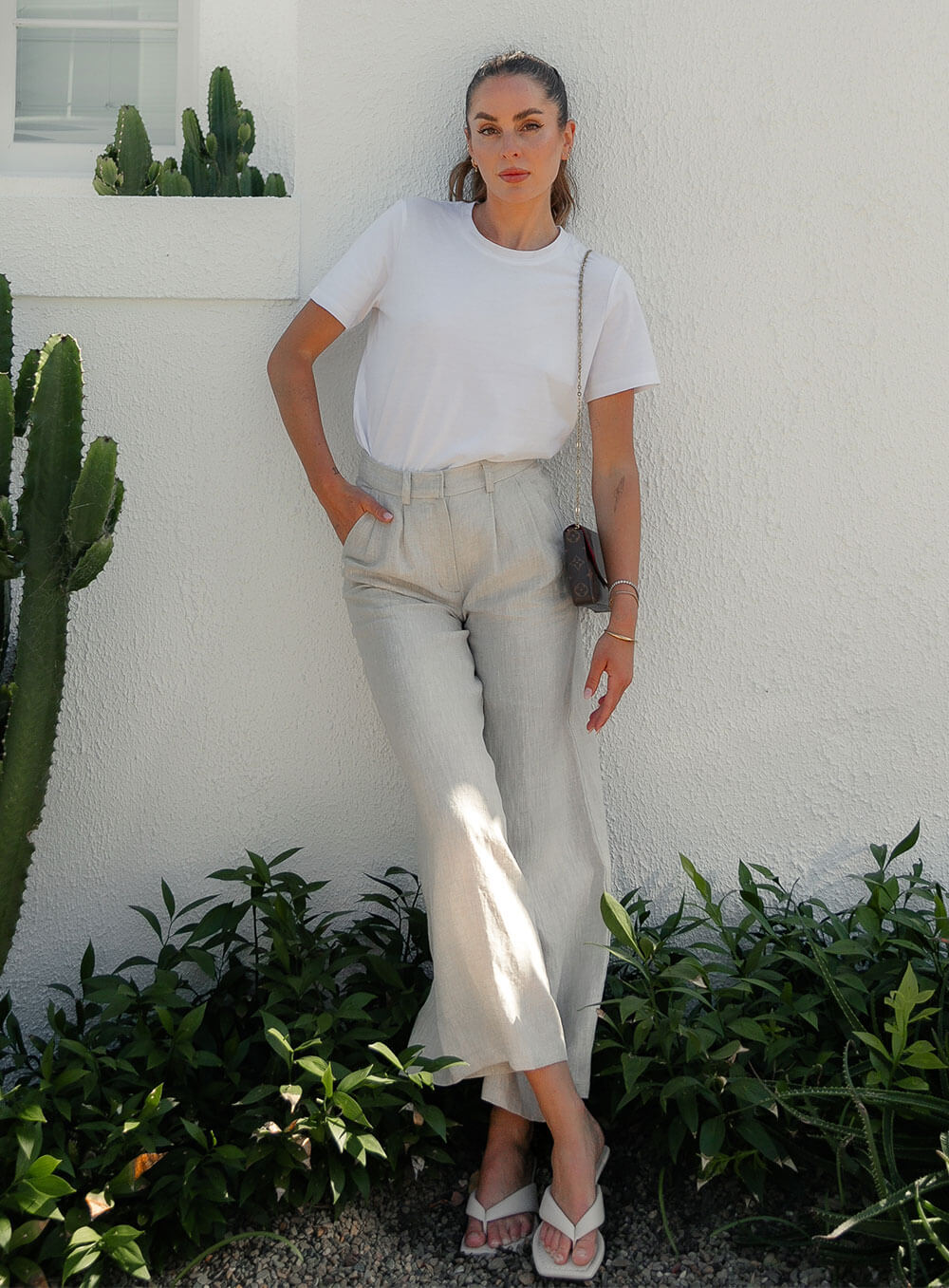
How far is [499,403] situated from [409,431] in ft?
0.66

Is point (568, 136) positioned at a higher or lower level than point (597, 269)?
higher

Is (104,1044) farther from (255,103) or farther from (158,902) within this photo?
(255,103)

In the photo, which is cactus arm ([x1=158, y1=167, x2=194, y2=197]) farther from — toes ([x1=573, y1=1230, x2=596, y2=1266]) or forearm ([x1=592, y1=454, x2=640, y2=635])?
toes ([x1=573, y1=1230, x2=596, y2=1266])

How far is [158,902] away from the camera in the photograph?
3004mm

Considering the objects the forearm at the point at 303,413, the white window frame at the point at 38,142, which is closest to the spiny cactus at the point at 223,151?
the white window frame at the point at 38,142

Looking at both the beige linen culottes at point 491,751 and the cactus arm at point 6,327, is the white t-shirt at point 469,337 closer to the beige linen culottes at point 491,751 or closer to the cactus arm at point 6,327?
the beige linen culottes at point 491,751

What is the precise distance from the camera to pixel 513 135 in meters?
2.52

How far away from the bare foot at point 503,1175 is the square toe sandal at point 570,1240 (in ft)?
0.18

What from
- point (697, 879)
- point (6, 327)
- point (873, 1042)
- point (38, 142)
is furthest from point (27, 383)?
point (873, 1042)

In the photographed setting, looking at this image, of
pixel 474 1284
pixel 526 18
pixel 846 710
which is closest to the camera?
pixel 474 1284

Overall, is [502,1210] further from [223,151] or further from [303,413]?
[223,151]

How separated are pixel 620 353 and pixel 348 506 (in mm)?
694

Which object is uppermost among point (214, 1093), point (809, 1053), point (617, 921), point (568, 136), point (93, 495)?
point (568, 136)

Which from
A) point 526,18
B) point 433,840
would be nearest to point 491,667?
point 433,840
